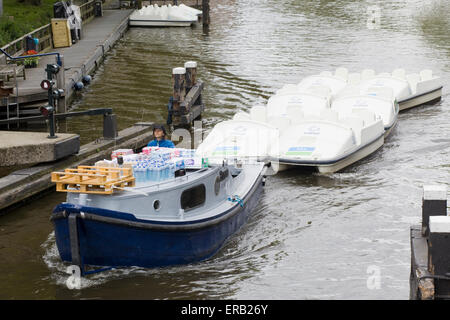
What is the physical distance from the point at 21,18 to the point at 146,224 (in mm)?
30374

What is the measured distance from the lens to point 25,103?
81.2 feet

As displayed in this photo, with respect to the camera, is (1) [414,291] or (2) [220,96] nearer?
(1) [414,291]

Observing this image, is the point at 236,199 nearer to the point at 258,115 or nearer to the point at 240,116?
the point at 240,116

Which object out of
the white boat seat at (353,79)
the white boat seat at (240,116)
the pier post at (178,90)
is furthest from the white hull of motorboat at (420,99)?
the pier post at (178,90)

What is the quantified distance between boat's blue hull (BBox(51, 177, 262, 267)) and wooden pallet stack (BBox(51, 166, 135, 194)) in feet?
1.31

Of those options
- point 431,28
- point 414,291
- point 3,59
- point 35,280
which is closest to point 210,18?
point 431,28

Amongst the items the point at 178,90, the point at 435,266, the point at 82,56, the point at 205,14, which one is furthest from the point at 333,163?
the point at 205,14

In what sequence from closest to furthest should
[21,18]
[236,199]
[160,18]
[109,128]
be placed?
[236,199]
[109,128]
[21,18]
[160,18]

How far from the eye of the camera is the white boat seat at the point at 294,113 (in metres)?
23.0

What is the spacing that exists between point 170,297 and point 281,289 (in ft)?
6.25

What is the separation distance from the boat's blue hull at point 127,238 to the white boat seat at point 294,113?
8624 millimetres

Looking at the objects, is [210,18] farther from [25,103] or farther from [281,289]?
[281,289]

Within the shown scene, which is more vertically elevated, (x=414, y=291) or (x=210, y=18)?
(x=210, y=18)

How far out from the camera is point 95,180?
1339 cm
